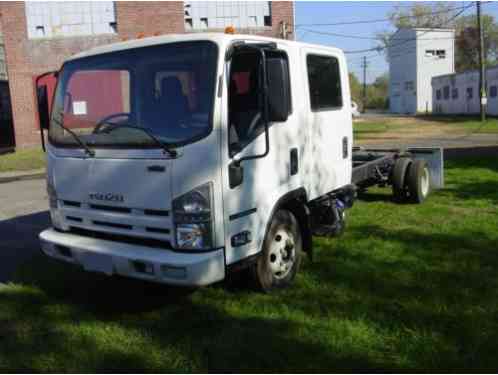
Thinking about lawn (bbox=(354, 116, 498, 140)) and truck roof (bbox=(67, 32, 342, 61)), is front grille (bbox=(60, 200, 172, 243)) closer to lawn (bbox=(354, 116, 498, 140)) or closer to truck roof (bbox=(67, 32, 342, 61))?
truck roof (bbox=(67, 32, 342, 61))

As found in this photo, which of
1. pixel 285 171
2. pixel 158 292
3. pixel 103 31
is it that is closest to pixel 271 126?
pixel 285 171

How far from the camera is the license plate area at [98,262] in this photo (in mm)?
4139

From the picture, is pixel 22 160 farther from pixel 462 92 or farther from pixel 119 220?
pixel 462 92

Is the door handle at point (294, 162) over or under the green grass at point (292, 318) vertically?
over

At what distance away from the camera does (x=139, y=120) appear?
4.19 metres

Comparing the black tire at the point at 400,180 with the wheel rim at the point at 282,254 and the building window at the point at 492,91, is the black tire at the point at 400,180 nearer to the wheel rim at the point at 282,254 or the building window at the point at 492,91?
the wheel rim at the point at 282,254

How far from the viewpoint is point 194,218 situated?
3902mm

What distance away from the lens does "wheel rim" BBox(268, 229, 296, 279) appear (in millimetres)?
4785

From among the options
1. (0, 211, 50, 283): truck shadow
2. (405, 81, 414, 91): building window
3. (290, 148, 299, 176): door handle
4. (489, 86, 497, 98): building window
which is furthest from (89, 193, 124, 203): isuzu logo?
(405, 81, 414, 91): building window

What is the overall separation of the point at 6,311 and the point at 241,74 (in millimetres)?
3011

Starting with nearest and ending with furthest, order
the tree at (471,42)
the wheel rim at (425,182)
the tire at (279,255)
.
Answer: the tire at (279,255)
the wheel rim at (425,182)
the tree at (471,42)

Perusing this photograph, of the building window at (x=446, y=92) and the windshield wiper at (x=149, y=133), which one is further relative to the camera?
the building window at (x=446, y=92)

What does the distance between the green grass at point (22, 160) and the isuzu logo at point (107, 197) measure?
13791 mm

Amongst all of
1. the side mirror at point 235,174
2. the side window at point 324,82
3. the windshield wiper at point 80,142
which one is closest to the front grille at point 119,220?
the windshield wiper at point 80,142
